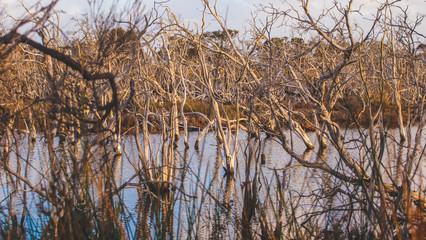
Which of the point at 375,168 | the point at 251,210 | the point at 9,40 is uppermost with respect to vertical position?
the point at 9,40

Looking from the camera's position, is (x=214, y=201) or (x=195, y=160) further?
(x=195, y=160)

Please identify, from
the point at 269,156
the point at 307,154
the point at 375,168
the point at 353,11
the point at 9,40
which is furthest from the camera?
the point at 307,154

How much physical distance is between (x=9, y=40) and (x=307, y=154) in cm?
1617

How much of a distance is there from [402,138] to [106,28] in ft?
62.2

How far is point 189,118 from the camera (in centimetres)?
2639

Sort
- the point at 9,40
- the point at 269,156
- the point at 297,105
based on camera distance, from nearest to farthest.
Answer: the point at 9,40, the point at 269,156, the point at 297,105

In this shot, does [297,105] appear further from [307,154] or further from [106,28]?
[106,28]

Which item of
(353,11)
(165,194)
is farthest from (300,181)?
(353,11)

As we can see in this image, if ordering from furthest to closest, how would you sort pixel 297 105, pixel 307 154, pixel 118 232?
pixel 297 105, pixel 307 154, pixel 118 232

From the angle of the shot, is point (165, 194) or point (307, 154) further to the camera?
point (307, 154)

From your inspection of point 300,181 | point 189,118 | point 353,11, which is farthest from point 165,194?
point 189,118

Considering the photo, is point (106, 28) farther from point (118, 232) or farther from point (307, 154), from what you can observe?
point (307, 154)

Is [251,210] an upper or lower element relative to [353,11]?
lower

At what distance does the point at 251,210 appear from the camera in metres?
6.82
